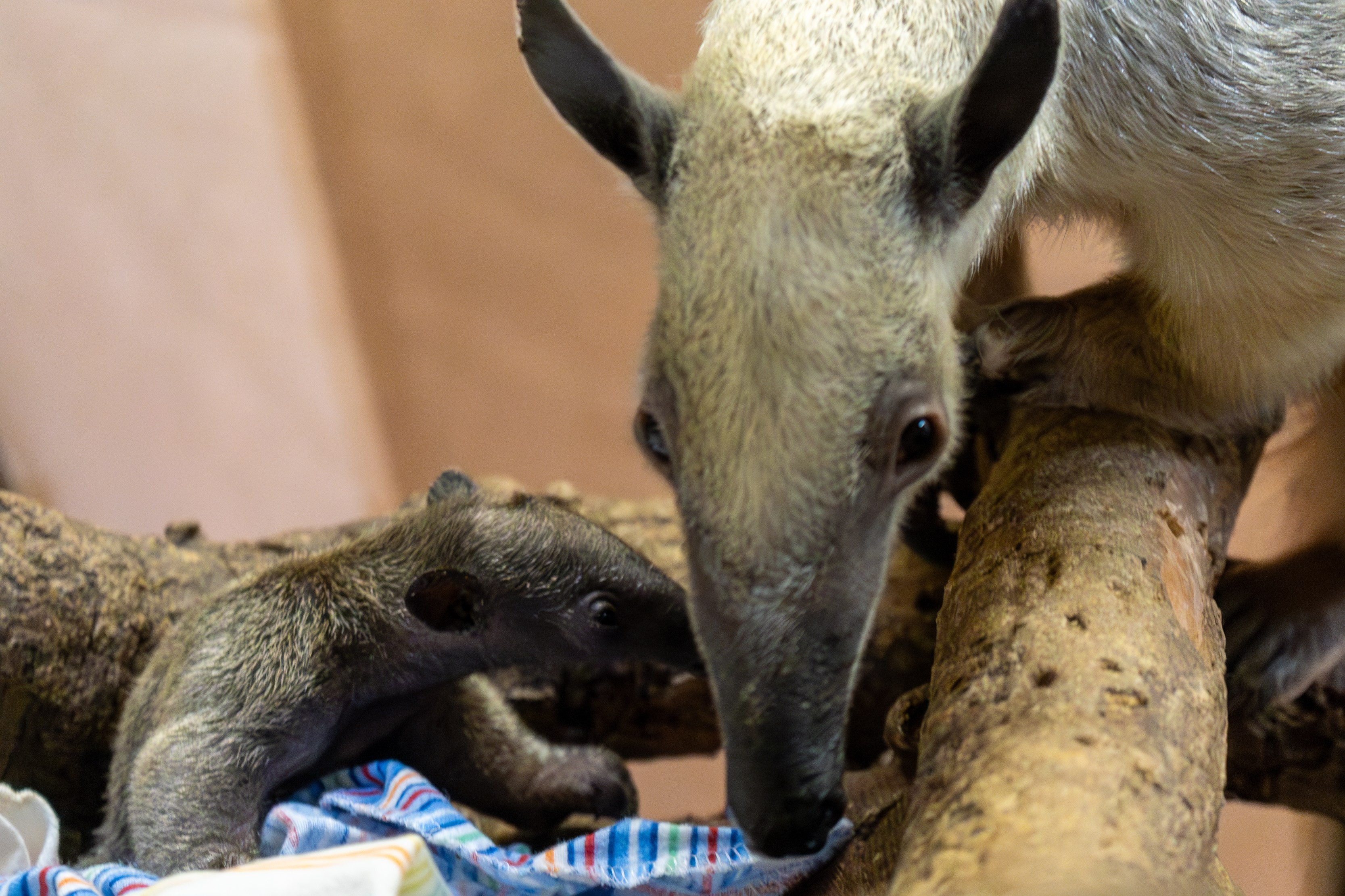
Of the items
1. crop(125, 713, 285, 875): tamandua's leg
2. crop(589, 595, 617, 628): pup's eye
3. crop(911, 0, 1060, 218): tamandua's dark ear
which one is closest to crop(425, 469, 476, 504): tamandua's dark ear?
crop(589, 595, 617, 628): pup's eye

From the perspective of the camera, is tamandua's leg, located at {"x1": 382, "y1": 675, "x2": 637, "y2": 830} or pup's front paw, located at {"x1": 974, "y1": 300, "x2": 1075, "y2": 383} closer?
pup's front paw, located at {"x1": 974, "y1": 300, "x2": 1075, "y2": 383}

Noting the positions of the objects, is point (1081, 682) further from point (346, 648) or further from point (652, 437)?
point (346, 648)

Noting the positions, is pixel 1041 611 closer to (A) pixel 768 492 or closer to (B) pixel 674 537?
(A) pixel 768 492

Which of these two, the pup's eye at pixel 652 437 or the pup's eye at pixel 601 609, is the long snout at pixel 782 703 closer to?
the pup's eye at pixel 652 437

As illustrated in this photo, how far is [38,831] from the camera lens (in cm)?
221

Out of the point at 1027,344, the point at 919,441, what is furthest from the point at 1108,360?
the point at 919,441

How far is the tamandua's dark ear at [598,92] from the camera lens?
170 centimetres

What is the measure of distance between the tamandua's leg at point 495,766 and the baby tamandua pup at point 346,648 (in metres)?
0.05

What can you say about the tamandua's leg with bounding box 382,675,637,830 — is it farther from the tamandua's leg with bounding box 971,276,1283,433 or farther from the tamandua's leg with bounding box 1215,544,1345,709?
the tamandua's leg with bounding box 1215,544,1345,709

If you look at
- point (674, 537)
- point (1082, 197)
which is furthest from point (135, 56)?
point (1082, 197)

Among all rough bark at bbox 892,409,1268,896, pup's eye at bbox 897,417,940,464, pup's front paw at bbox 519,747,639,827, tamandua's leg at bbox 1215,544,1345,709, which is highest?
pup's eye at bbox 897,417,940,464

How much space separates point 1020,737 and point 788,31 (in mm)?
1162

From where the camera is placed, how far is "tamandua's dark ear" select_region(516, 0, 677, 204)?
5.58ft

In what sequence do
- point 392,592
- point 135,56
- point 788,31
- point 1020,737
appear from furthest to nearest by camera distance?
point 135,56 < point 392,592 < point 788,31 < point 1020,737
